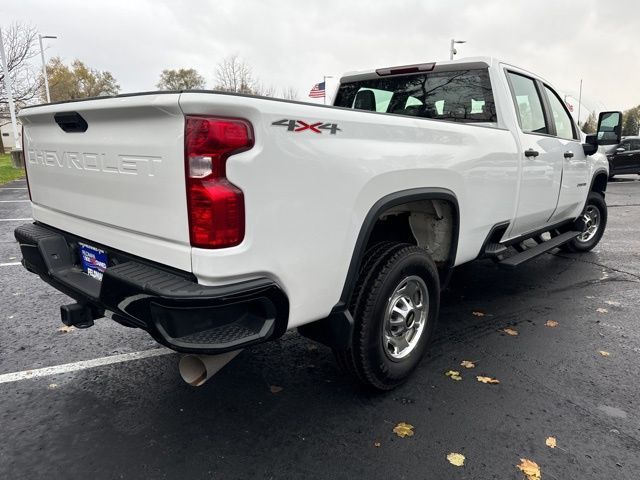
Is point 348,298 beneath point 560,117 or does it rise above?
beneath

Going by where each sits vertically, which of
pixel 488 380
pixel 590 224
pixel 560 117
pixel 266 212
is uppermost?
pixel 560 117

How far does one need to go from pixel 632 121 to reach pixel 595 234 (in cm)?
8842

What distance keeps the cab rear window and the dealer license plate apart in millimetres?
2743

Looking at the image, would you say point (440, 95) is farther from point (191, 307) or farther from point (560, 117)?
point (191, 307)

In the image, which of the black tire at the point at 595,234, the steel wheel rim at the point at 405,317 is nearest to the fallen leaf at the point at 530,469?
the steel wheel rim at the point at 405,317

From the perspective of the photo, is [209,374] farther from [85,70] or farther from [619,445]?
[85,70]

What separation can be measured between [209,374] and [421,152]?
167 centimetres

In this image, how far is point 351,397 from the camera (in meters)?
2.86

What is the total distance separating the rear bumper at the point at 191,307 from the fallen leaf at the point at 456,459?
110 cm

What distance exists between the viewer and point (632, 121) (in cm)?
7762

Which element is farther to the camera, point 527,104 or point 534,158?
point 527,104

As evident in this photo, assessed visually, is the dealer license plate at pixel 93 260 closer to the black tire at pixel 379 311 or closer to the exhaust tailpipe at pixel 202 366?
the exhaust tailpipe at pixel 202 366

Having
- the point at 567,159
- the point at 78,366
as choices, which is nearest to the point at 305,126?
the point at 78,366

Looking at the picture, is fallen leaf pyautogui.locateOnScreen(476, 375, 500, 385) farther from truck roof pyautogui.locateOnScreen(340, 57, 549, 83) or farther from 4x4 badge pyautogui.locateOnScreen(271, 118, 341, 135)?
truck roof pyautogui.locateOnScreen(340, 57, 549, 83)
